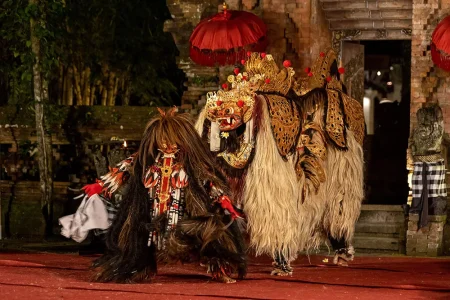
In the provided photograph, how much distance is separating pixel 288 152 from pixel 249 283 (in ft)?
4.98

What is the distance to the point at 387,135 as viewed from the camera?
784 inches

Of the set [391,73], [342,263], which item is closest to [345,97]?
[342,263]

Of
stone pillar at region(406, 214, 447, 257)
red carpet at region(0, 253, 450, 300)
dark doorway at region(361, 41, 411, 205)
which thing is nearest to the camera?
red carpet at region(0, 253, 450, 300)

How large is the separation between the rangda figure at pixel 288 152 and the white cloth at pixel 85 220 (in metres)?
1.29

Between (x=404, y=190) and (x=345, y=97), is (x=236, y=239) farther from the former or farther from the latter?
(x=404, y=190)

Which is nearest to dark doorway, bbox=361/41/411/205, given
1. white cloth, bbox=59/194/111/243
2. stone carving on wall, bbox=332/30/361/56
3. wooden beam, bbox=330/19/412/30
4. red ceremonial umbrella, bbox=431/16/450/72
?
stone carving on wall, bbox=332/30/361/56

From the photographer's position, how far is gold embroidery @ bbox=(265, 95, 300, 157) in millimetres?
10930

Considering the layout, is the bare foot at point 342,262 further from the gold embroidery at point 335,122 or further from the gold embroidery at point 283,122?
the gold embroidery at point 283,122

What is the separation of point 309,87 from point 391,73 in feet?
52.0

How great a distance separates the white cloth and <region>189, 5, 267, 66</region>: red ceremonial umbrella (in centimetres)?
431

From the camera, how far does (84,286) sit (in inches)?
379

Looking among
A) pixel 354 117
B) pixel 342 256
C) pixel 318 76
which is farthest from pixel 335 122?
pixel 342 256

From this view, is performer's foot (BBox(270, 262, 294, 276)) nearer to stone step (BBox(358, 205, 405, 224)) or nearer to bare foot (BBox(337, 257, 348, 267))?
bare foot (BBox(337, 257, 348, 267))

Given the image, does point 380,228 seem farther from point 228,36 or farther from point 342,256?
point 228,36
